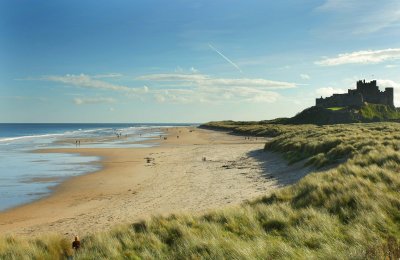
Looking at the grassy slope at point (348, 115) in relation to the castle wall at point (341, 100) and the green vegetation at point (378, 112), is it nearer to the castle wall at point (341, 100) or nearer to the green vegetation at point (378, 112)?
the green vegetation at point (378, 112)

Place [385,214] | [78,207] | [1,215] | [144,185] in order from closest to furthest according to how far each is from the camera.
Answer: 1. [385,214]
2. [1,215]
3. [78,207]
4. [144,185]

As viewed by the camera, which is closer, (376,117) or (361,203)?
(361,203)

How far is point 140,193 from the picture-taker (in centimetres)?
1688

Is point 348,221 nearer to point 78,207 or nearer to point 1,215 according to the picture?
point 78,207

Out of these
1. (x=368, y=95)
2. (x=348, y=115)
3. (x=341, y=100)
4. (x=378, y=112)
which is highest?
(x=368, y=95)

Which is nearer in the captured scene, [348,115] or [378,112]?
[348,115]

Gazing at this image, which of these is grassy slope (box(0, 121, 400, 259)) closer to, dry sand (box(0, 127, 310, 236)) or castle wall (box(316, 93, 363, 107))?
dry sand (box(0, 127, 310, 236))

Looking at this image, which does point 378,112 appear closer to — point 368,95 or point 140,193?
point 368,95

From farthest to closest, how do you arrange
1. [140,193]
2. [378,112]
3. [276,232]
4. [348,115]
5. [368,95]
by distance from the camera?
[368,95] < [378,112] < [348,115] < [140,193] < [276,232]

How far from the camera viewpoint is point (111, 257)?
24.6 ft

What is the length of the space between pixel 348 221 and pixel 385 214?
0.98 metres

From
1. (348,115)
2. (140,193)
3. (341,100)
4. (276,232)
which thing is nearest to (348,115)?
(348,115)

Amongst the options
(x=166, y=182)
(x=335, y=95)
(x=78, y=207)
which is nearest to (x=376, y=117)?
(x=335, y=95)

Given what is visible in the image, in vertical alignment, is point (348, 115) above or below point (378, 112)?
below
